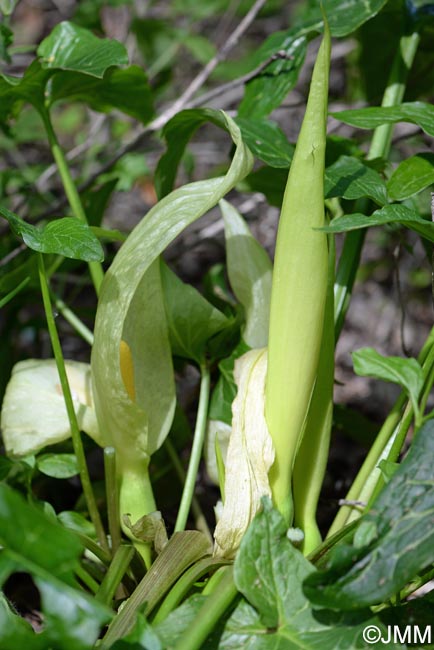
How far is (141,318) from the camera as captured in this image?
2.59ft

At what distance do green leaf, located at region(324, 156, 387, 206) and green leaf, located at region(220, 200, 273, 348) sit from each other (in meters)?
0.13

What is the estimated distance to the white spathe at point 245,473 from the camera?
67 centimetres

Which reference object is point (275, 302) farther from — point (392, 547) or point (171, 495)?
point (171, 495)

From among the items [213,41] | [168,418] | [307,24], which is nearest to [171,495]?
[168,418]

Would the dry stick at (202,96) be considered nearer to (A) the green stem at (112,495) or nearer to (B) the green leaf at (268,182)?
(B) the green leaf at (268,182)

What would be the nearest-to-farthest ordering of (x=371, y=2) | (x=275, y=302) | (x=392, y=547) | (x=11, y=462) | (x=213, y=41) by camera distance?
1. (x=392, y=547)
2. (x=275, y=302)
3. (x=11, y=462)
4. (x=371, y=2)
5. (x=213, y=41)

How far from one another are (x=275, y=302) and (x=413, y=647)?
12.5 inches

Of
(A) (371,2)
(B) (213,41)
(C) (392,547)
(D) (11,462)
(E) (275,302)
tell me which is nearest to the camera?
(C) (392,547)

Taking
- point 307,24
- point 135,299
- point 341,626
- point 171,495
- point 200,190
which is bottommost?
point 171,495

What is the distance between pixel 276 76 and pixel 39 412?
580 mm

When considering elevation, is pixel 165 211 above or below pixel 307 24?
below

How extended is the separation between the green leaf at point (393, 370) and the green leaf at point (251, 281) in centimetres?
29

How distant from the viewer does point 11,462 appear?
78cm

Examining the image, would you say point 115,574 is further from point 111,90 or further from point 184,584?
point 111,90
